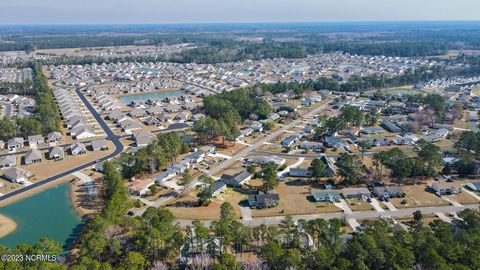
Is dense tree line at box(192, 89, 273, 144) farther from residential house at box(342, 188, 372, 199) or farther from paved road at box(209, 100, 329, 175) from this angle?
residential house at box(342, 188, 372, 199)

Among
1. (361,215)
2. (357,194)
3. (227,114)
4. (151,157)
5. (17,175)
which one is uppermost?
(227,114)

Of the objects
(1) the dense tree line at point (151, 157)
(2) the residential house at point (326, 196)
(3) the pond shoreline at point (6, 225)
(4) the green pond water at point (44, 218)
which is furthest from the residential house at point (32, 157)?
(2) the residential house at point (326, 196)

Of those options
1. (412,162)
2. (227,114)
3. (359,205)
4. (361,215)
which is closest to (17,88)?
(227,114)

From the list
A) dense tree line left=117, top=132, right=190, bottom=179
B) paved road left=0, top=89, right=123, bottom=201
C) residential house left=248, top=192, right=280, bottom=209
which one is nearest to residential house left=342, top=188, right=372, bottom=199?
residential house left=248, top=192, right=280, bottom=209

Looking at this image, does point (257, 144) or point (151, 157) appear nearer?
point (151, 157)

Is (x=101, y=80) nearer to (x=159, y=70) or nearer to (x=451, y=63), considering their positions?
(x=159, y=70)

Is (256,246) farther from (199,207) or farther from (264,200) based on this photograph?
(199,207)

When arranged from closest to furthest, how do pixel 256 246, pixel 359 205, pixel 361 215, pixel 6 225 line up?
1. pixel 256 246
2. pixel 6 225
3. pixel 361 215
4. pixel 359 205
